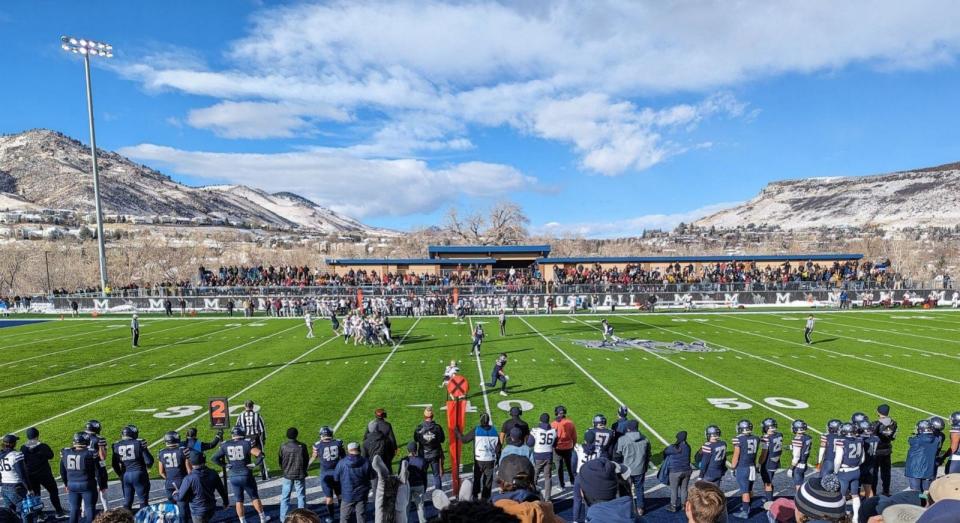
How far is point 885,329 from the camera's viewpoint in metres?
29.6

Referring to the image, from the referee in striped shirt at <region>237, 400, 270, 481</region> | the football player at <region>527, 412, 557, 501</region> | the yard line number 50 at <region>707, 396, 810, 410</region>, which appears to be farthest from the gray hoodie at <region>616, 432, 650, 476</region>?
the yard line number 50 at <region>707, 396, 810, 410</region>

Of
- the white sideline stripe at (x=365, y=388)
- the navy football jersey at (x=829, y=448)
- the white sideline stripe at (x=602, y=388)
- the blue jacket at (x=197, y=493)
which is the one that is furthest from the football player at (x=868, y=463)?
the white sideline stripe at (x=365, y=388)

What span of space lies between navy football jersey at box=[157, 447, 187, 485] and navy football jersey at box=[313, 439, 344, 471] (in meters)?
2.01

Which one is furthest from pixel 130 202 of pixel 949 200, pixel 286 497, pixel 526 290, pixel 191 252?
pixel 949 200

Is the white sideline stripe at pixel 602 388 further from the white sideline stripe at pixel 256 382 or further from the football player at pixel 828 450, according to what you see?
the white sideline stripe at pixel 256 382

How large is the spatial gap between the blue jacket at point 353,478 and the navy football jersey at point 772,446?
628 cm

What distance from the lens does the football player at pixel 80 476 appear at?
7879mm

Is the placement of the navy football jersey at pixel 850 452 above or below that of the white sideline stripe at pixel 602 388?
above

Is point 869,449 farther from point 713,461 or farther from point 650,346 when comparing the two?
point 650,346

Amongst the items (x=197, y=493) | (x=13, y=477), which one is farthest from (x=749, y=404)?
(x=13, y=477)

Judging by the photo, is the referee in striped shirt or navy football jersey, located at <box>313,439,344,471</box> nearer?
navy football jersey, located at <box>313,439,344,471</box>

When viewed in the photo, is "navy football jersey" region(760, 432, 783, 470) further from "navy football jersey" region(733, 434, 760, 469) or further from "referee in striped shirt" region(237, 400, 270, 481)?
"referee in striped shirt" region(237, 400, 270, 481)

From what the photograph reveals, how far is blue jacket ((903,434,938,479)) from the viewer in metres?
8.33

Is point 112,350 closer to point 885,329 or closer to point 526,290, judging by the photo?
point 526,290
